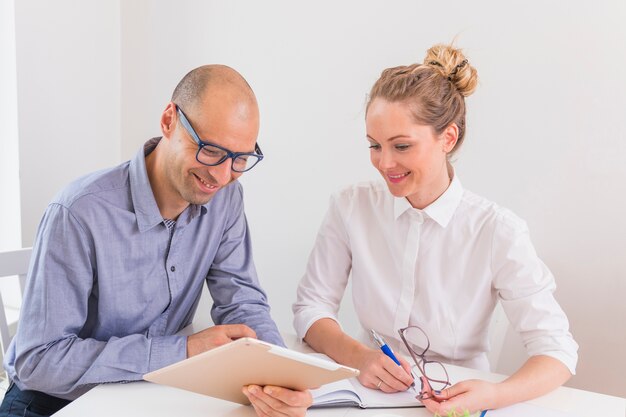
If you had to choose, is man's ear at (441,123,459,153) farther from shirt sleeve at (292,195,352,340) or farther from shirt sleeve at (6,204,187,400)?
shirt sleeve at (6,204,187,400)

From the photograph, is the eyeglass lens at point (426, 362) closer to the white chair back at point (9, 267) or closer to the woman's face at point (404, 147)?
the woman's face at point (404, 147)

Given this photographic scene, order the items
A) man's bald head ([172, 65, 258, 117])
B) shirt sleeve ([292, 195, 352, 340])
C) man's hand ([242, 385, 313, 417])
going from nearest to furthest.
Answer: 1. man's hand ([242, 385, 313, 417])
2. man's bald head ([172, 65, 258, 117])
3. shirt sleeve ([292, 195, 352, 340])

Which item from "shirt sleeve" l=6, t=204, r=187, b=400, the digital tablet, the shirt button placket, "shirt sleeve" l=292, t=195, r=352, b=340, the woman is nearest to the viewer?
the digital tablet

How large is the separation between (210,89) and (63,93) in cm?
145

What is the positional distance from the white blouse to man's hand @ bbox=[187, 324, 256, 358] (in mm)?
300

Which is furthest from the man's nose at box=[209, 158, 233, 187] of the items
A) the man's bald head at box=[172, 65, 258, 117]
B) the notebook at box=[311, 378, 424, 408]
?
the notebook at box=[311, 378, 424, 408]

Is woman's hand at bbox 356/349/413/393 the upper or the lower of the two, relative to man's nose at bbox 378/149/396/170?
lower

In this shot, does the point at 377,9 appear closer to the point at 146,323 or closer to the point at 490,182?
the point at 490,182

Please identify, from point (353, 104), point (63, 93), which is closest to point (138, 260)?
point (353, 104)

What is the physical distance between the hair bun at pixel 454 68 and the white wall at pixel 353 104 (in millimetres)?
605

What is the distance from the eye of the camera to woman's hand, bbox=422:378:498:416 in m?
1.32

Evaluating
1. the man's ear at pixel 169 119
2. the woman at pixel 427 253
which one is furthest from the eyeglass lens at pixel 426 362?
the man's ear at pixel 169 119

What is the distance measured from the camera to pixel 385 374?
1.43m

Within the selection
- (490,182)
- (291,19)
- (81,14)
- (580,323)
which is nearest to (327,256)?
(490,182)
